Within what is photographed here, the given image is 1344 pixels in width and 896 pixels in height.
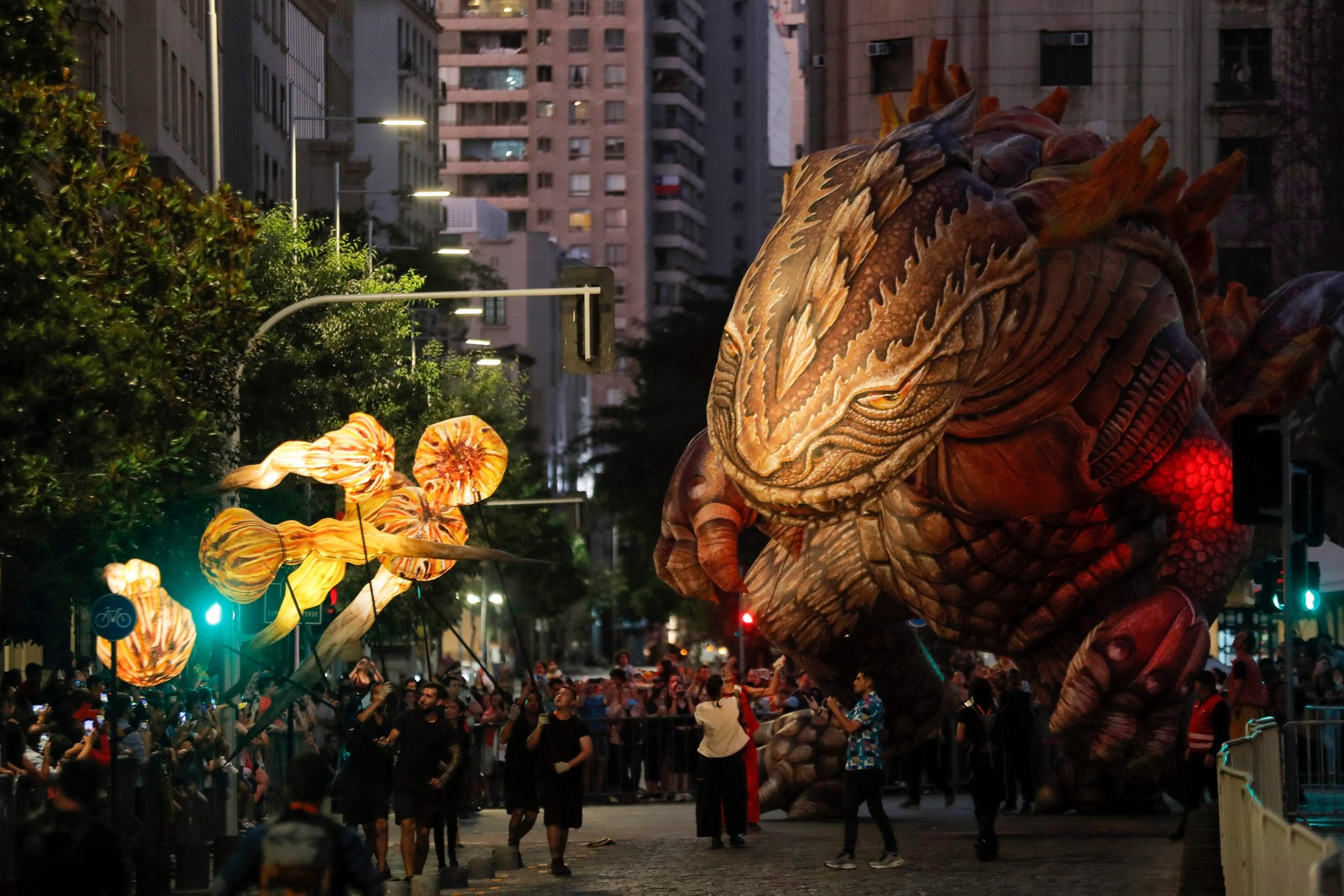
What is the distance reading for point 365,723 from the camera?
2048cm

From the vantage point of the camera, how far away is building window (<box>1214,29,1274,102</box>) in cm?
5928

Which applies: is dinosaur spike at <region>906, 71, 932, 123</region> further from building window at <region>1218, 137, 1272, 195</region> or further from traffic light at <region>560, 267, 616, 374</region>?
building window at <region>1218, 137, 1272, 195</region>

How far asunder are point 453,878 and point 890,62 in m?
41.2

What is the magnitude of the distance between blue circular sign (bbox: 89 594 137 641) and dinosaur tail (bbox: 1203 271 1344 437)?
334 inches

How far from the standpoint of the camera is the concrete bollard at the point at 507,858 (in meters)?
22.0

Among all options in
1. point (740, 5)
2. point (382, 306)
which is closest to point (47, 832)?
point (382, 306)

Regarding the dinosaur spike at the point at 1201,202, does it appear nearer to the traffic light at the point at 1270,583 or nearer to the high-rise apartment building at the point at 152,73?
the traffic light at the point at 1270,583

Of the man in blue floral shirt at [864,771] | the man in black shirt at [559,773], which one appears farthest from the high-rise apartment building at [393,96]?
the man in blue floral shirt at [864,771]

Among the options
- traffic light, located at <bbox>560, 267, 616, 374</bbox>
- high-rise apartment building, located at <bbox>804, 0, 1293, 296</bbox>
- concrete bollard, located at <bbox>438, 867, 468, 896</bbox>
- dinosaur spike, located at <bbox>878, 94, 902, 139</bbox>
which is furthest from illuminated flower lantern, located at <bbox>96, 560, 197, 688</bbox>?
high-rise apartment building, located at <bbox>804, 0, 1293, 296</bbox>

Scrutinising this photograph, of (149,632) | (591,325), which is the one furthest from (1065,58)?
(149,632)

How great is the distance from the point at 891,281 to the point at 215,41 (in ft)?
43.1

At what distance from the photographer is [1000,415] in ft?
64.4

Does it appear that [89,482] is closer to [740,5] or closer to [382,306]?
[382,306]

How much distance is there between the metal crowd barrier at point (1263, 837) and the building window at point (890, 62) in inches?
1656
